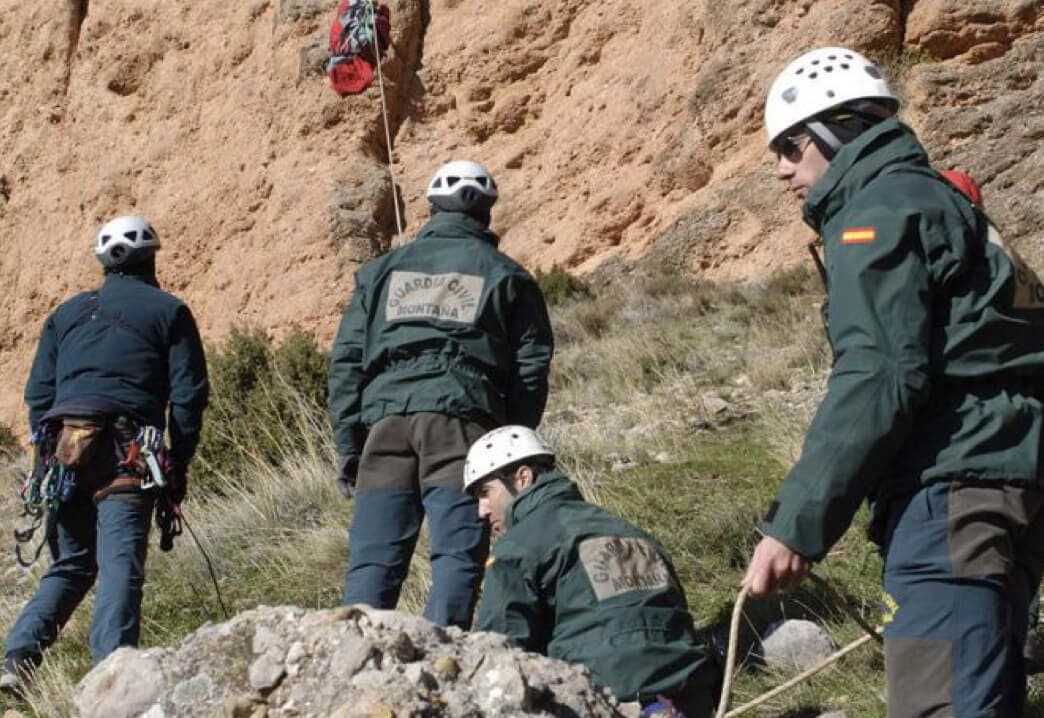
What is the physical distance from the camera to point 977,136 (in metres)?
14.6

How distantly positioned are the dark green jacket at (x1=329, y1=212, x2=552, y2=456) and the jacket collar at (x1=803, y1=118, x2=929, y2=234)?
227 centimetres

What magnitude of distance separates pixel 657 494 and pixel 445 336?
2319 mm

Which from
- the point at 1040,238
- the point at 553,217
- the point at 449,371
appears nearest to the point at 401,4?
the point at 553,217

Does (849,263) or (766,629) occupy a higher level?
(849,263)

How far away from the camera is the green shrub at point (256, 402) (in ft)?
32.8

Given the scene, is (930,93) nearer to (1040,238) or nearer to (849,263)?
(1040,238)

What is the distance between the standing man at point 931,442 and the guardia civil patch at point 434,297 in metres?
2.41

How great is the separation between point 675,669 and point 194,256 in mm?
15248

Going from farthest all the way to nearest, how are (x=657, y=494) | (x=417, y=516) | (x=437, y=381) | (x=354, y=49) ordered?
(x=354, y=49) → (x=657, y=494) → (x=417, y=516) → (x=437, y=381)

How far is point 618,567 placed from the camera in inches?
171

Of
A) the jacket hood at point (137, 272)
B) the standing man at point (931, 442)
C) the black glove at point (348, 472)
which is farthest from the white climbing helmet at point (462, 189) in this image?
the standing man at point (931, 442)

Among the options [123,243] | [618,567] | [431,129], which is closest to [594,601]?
[618,567]

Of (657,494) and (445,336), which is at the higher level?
(445,336)

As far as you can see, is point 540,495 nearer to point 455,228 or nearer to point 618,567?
point 618,567
